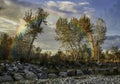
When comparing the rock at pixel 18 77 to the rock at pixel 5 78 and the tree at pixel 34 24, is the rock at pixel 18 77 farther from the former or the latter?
the tree at pixel 34 24

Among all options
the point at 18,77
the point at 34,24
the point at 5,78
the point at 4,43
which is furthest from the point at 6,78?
the point at 4,43

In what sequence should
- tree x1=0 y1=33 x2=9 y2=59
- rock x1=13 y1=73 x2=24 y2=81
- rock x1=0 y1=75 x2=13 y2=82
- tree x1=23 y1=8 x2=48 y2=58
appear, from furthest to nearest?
tree x1=0 y1=33 x2=9 y2=59 < tree x1=23 y1=8 x2=48 y2=58 < rock x1=13 y1=73 x2=24 y2=81 < rock x1=0 y1=75 x2=13 y2=82

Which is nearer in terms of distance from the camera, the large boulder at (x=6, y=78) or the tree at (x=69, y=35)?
the large boulder at (x=6, y=78)

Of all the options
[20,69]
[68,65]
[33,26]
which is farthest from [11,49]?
[20,69]

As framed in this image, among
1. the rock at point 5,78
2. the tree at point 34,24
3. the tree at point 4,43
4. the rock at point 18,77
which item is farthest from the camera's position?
the tree at point 4,43

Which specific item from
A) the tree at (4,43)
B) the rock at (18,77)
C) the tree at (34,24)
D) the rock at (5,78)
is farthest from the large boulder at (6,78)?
the tree at (4,43)

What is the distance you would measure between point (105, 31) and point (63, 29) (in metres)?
11.8

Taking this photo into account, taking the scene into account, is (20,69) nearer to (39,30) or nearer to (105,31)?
(39,30)

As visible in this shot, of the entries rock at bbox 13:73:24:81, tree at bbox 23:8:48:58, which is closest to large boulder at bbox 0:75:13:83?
rock at bbox 13:73:24:81

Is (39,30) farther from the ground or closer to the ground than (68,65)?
farther from the ground

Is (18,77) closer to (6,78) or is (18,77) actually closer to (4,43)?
(6,78)

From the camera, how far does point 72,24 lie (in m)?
84.2

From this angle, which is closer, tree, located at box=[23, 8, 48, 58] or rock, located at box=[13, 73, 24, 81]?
rock, located at box=[13, 73, 24, 81]

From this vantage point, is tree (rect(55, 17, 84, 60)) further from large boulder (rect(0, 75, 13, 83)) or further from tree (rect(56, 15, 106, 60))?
large boulder (rect(0, 75, 13, 83))
